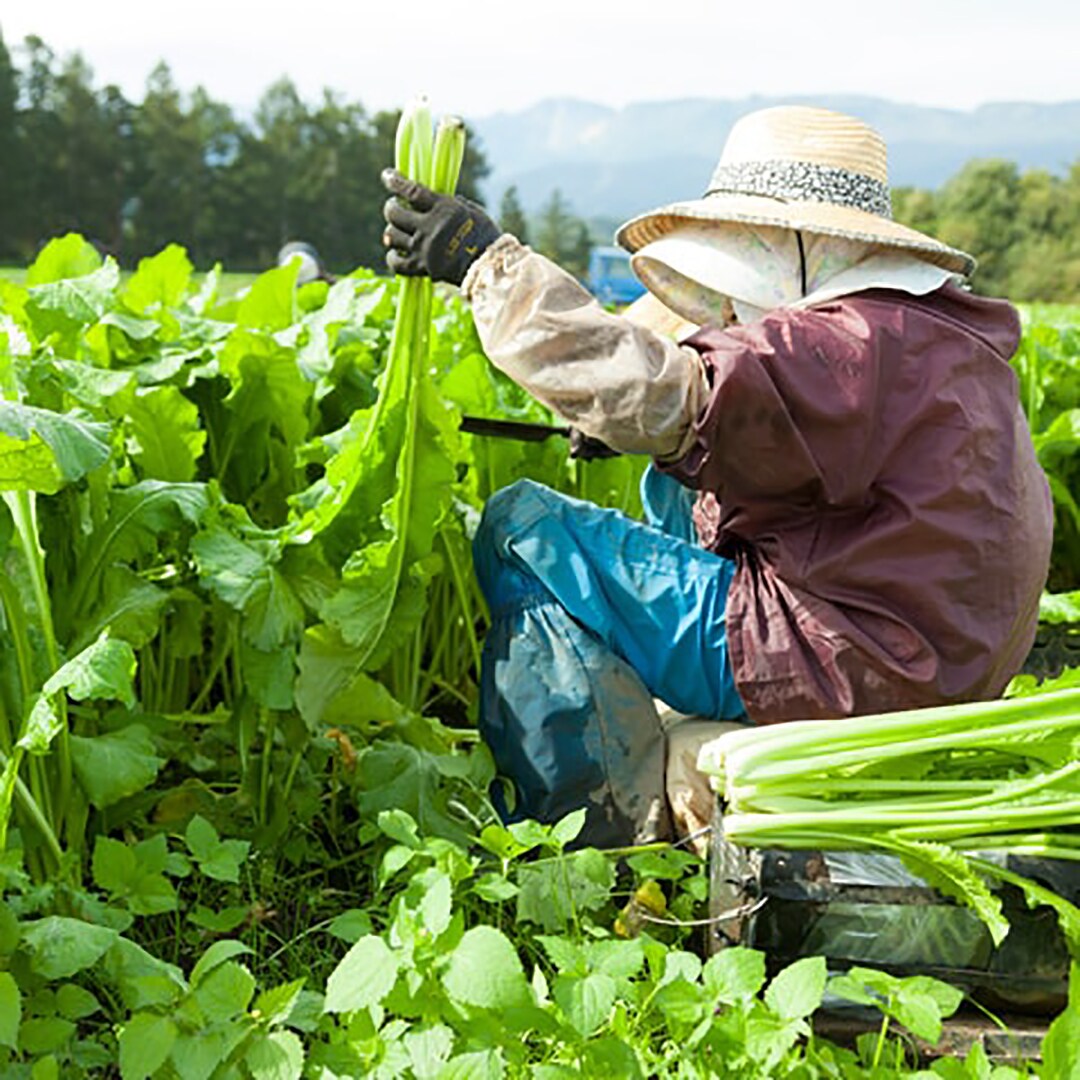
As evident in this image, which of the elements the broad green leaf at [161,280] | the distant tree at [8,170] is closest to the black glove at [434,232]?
the broad green leaf at [161,280]

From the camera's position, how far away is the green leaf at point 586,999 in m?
1.71

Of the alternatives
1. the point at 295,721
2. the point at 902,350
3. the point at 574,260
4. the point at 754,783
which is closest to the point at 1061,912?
the point at 754,783

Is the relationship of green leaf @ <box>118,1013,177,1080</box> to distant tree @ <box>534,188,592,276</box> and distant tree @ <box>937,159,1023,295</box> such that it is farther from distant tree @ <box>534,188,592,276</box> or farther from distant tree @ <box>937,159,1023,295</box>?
distant tree @ <box>534,188,592,276</box>

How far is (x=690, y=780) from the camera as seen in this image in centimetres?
259

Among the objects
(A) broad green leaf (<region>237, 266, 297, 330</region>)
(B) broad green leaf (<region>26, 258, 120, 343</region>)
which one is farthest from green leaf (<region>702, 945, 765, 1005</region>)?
(A) broad green leaf (<region>237, 266, 297, 330</region>)

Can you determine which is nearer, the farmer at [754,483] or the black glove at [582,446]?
the farmer at [754,483]

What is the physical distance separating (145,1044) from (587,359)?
110 cm

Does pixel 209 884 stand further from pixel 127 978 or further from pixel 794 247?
pixel 794 247

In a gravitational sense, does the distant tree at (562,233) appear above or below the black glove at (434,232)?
below

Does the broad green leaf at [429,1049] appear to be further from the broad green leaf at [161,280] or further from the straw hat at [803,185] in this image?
the broad green leaf at [161,280]

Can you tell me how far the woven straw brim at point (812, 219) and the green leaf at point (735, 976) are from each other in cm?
112

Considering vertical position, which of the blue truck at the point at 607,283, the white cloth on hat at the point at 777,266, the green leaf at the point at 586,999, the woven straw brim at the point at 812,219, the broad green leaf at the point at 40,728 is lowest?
the blue truck at the point at 607,283

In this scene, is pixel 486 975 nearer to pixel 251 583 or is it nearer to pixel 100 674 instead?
pixel 100 674

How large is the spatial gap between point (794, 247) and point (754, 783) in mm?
880
